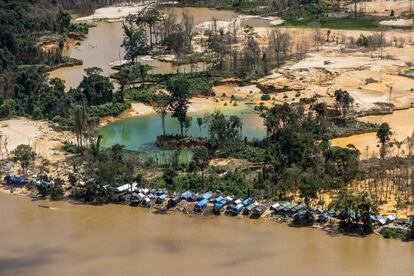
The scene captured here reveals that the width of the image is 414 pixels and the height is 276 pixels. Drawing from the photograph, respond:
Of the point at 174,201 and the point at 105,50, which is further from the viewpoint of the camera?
the point at 105,50

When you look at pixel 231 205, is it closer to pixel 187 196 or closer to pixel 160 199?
pixel 187 196

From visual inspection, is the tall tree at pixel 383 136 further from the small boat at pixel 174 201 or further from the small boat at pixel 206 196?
the small boat at pixel 174 201

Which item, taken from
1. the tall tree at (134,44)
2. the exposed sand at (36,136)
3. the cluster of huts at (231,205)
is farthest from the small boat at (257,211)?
the tall tree at (134,44)

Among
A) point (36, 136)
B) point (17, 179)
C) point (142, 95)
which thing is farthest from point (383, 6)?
Answer: point (17, 179)

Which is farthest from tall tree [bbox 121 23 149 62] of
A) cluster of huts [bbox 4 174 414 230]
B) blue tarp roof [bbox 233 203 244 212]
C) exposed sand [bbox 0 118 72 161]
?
blue tarp roof [bbox 233 203 244 212]

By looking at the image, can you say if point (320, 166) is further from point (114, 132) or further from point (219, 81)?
point (219, 81)
